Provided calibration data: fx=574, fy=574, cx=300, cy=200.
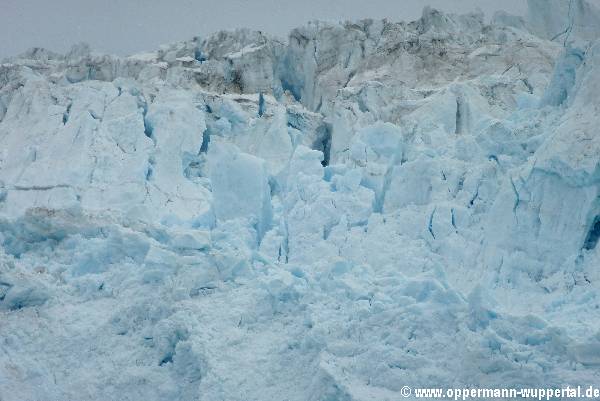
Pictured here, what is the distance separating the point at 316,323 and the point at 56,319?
302 cm

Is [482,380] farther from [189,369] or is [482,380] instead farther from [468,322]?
[189,369]

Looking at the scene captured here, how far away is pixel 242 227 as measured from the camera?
7.77m

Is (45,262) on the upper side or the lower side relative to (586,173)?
lower

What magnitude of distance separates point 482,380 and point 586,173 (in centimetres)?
262

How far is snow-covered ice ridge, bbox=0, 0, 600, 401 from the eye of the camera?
581cm

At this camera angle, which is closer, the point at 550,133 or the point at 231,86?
the point at 550,133

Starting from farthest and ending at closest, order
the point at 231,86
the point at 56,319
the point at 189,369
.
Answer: the point at 231,86, the point at 56,319, the point at 189,369

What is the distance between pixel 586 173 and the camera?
6.26 metres

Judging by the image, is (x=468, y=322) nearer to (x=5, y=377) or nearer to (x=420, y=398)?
(x=420, y=398)

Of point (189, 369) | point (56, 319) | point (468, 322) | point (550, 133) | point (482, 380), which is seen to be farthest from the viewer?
point (550, 133)

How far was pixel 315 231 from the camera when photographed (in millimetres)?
7805

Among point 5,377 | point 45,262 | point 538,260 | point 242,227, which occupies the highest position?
point 538,260

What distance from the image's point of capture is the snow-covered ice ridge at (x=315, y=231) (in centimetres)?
581

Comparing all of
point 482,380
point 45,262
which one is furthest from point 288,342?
point 45,262
